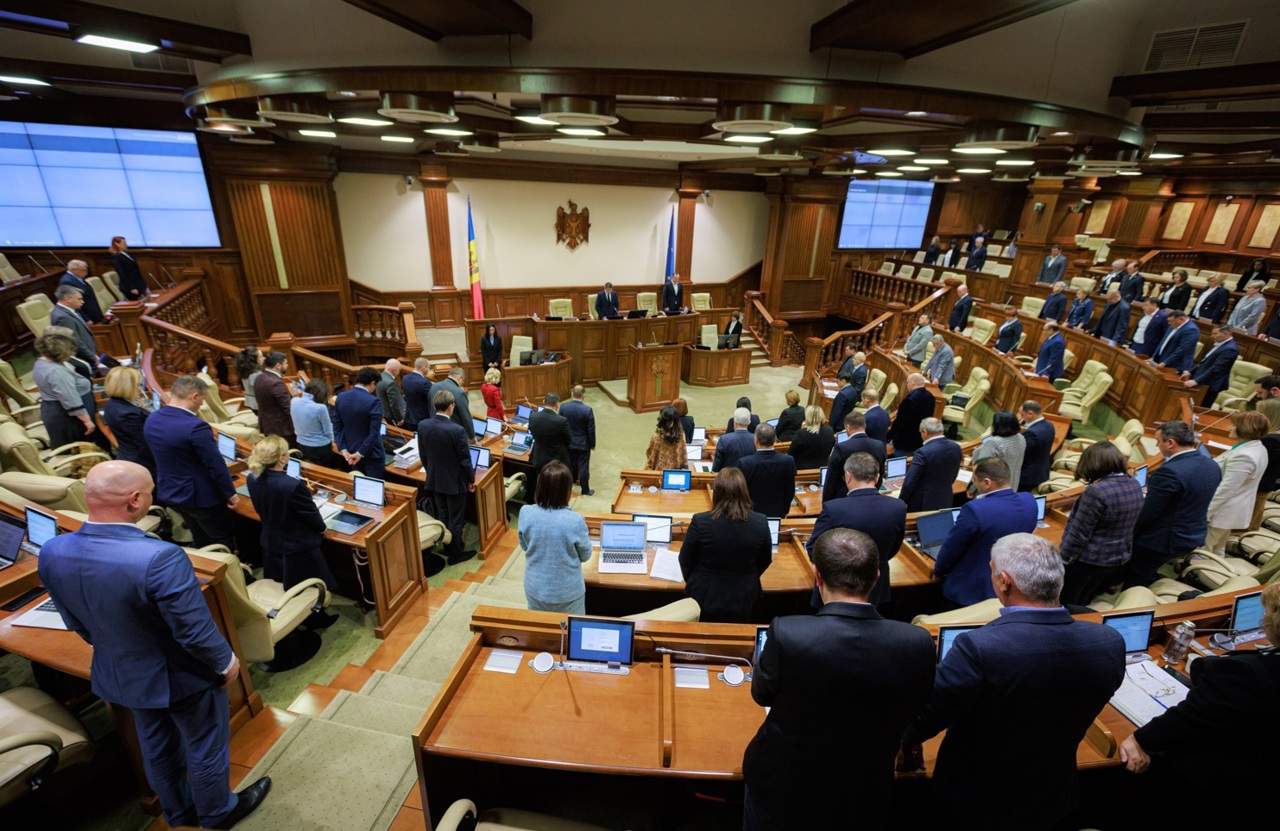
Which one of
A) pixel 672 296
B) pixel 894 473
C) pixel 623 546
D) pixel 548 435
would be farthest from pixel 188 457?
pixel 672 296

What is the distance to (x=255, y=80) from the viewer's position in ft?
11.8

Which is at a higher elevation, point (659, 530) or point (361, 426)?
point (361, 426)

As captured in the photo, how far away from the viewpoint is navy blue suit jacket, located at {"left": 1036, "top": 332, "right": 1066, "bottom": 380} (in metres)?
7.14

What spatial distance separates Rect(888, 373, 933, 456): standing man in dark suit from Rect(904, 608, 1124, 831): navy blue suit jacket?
4.27 meters

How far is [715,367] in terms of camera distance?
1019 cm

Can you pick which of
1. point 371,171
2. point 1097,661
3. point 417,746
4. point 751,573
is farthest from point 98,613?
point 371,171

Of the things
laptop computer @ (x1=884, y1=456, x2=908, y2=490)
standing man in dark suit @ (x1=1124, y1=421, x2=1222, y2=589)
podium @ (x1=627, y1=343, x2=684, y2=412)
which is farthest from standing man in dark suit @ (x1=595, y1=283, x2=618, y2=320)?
standing man in dark suit @ (x1=1124, y1=421, x2=1222, y2=589)

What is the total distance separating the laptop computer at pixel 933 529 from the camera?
134 inches

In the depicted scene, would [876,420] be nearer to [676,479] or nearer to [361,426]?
[676,479]

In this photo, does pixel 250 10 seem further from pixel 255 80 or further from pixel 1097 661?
pixel 1097 661

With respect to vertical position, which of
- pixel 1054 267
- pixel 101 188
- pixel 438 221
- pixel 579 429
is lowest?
pixel 579 429

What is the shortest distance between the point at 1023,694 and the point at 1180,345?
7.19m

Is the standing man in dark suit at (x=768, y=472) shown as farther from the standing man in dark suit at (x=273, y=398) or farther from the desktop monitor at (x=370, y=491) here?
the standing man in dark suit at (x=273, y=398)

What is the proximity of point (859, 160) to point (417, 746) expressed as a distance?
379 inches
